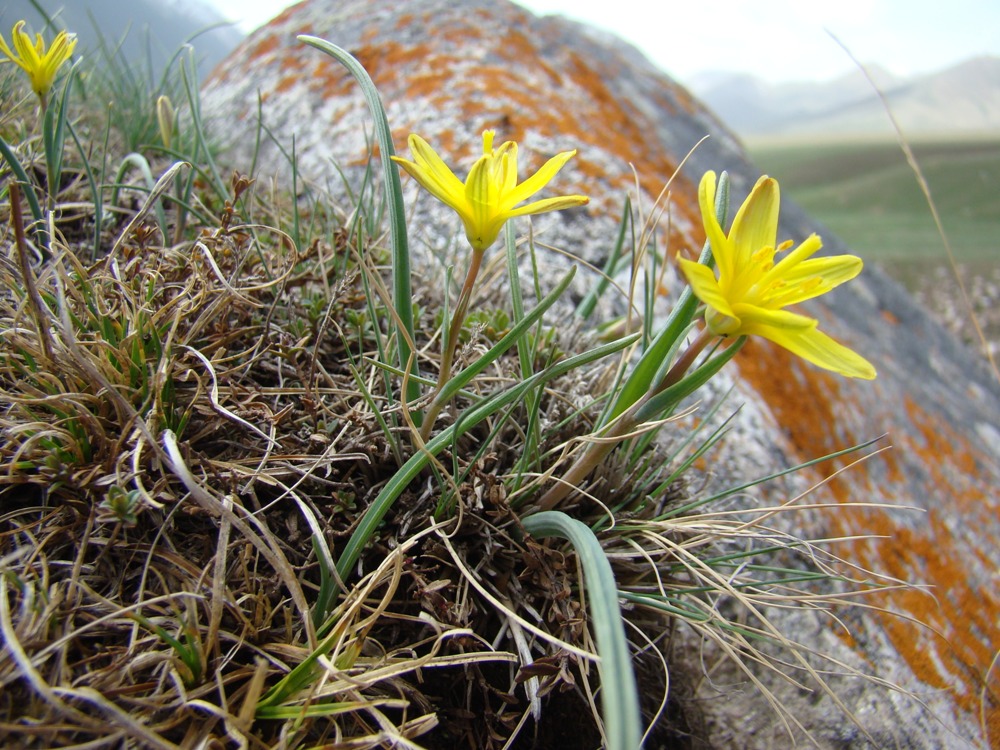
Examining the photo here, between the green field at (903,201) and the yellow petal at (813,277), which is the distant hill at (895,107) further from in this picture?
the yellow petal at (813,277)

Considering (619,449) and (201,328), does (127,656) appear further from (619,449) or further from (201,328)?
(619,449)

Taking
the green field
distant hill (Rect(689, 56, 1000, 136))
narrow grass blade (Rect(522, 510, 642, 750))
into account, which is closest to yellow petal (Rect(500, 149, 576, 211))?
narrow grass blade (Rect(522, 510, 642, 750))

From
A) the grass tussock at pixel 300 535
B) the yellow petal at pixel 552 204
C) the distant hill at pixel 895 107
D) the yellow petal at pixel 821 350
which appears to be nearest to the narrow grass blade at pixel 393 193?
the grass tussock at pixel 300 535

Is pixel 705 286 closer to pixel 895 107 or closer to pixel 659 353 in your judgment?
pixel 659 353

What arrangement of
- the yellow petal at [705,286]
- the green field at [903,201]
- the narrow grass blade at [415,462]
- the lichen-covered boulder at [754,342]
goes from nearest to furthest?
1. the yellow petal at [705,286]
2. the narrow grass blade at [415,462]
3. the lichen-covered boulder at [754,342]
4. the green field at [903,201]

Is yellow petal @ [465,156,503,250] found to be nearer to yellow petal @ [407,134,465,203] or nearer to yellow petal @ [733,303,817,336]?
yellow petal @ [407,134,465,203]
